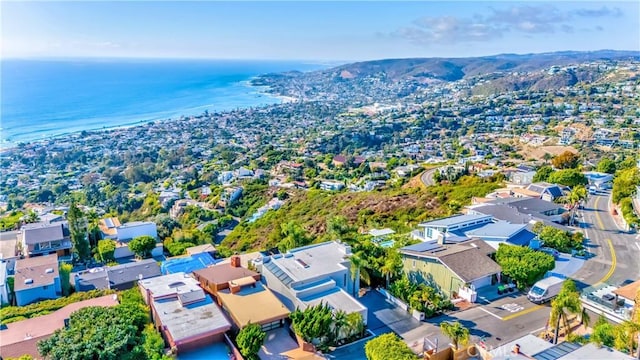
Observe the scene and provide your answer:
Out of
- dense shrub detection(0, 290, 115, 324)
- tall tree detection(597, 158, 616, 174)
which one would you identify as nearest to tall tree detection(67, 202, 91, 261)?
dense shrub detection(0, 290, 115, 324)

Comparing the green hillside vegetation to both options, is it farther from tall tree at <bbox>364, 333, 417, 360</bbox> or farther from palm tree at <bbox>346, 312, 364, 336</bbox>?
tall tree at <bbox>364, 333, 417, 360</bbox>

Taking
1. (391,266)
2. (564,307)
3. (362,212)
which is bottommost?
(362,212)

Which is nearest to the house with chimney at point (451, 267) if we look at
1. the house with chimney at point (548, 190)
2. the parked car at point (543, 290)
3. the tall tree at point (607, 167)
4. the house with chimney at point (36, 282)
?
the parked car at point (543, 290)

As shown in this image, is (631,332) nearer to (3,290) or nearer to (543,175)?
(3,290)

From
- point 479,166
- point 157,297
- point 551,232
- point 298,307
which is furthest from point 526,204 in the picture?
point 479,166

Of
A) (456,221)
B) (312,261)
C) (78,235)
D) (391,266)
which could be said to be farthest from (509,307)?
(78,235)

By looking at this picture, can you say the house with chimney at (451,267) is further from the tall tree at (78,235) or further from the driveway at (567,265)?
the tall tree at (78,235)

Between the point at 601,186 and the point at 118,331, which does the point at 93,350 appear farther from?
the point at 601,186
